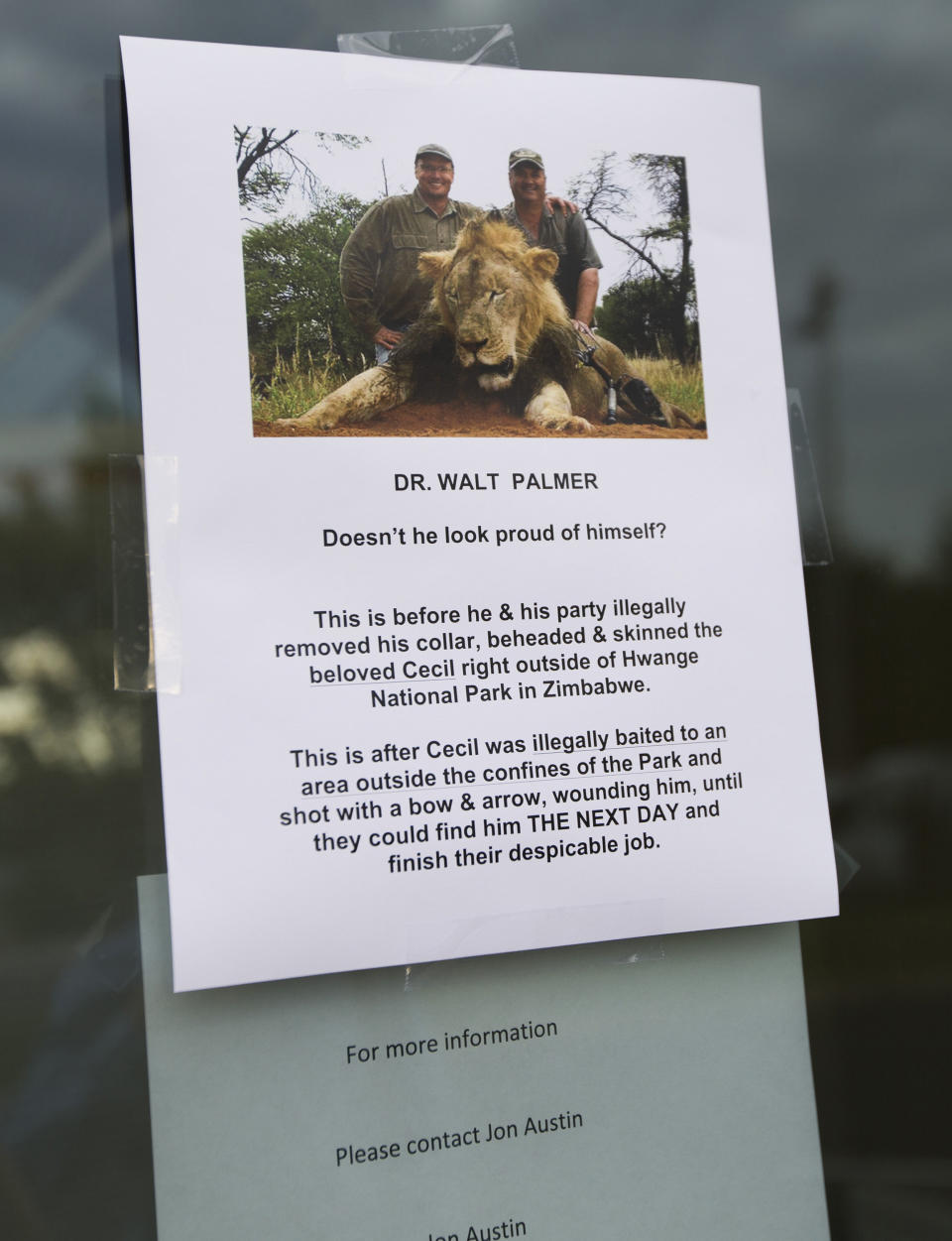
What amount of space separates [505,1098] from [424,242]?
0.75 metres

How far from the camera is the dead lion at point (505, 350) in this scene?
3.12 ft

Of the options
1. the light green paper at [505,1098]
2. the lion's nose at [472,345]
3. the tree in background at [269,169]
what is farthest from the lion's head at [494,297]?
the light green paper at [505,1098]

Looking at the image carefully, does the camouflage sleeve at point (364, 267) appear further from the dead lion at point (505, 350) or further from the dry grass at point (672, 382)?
the dry grass at point (672, 382)

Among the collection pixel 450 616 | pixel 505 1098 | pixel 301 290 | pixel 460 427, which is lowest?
pixel 505 1098

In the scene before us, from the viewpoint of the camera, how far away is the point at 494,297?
0.98m

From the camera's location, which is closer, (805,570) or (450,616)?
(450,616)

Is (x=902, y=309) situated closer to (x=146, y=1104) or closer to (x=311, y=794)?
(x=311, y=794)

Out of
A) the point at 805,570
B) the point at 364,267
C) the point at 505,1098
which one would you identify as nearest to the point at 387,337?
the point at 364,267

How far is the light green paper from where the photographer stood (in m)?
0.88

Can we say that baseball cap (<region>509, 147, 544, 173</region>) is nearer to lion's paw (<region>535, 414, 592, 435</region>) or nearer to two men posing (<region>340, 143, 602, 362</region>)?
two men posing (<region>340, 143, 602, 362</region>)

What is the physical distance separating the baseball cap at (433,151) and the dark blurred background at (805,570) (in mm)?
129

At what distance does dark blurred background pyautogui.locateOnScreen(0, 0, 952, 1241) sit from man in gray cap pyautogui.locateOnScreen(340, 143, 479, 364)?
16 centimetres

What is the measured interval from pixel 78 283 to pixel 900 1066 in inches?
41.1

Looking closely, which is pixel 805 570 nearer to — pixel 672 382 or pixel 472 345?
pixel 672 382
